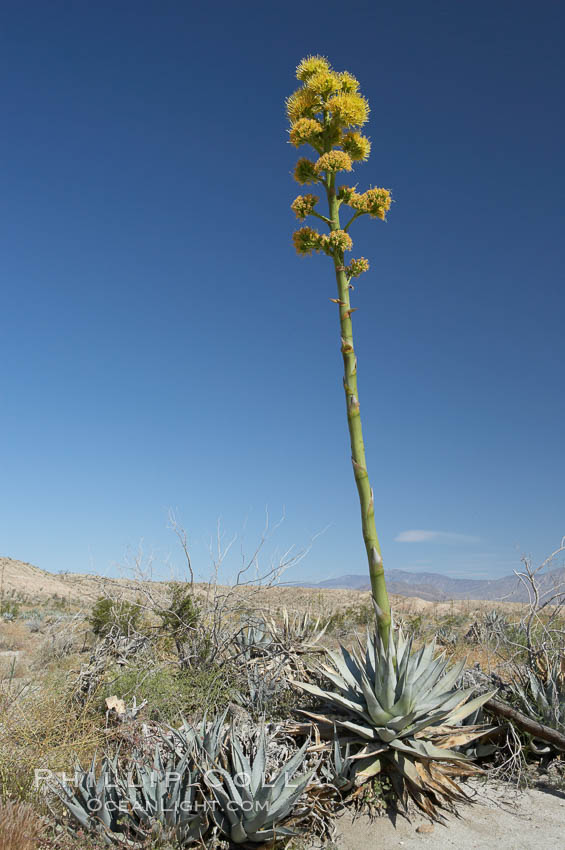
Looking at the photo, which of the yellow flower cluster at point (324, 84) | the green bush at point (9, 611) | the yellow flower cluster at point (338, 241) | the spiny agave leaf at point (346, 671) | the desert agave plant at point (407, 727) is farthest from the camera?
the green bush at point (9, 611)

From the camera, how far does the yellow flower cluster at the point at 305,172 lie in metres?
5.04

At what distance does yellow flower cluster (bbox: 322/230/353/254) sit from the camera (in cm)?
472

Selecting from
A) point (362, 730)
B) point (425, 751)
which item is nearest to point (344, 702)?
point (362, 730)

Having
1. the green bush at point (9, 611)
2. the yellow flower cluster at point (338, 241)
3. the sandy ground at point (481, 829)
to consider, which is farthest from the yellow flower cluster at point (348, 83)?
the green bush at point (9, 611)

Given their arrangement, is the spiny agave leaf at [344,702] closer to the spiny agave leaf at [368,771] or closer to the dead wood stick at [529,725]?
the spiny agave leaf at [368,771]

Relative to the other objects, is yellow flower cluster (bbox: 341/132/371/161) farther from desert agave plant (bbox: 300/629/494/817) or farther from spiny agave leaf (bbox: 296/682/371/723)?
spiny agave leaf (bbox: 296/682/371/723)

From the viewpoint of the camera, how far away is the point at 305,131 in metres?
4.93

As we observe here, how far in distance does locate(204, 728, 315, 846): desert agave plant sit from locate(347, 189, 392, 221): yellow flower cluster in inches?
170

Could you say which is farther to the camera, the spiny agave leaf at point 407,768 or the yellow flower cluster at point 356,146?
the yellow flower cluster at point 356,146

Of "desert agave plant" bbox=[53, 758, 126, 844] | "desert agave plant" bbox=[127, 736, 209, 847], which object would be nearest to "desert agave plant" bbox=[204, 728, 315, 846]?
"desert agave plant" bbox=[127, 736, 209, 847]

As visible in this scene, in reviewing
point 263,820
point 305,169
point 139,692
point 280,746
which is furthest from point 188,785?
point 305,169

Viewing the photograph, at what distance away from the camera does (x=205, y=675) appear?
563 cm

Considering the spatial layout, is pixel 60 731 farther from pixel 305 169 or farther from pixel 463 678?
pixel 305 169

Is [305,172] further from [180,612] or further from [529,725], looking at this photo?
[180,612]
